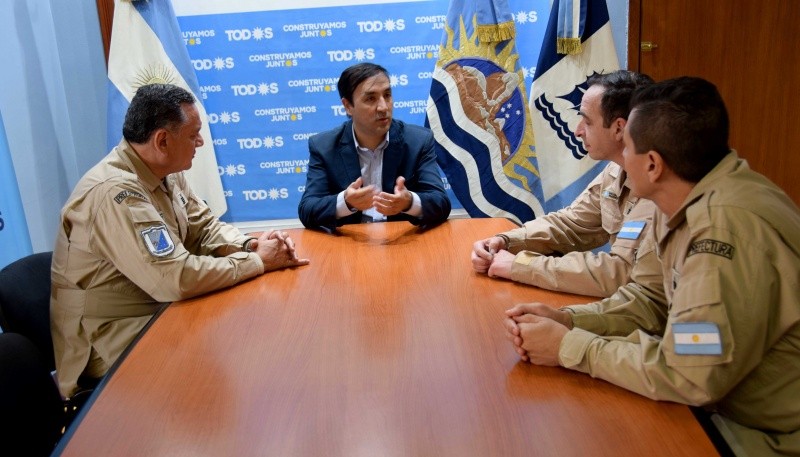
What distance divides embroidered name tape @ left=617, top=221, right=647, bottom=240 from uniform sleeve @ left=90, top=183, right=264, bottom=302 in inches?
49.3

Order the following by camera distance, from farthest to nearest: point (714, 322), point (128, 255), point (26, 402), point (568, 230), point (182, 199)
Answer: point (182, 199)
point (568, 230)
point (128, 255)
point (26, 402)
point (714, 322)

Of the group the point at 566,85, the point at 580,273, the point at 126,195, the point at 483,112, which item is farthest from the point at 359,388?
the point at 566,85

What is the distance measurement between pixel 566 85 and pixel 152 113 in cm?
234

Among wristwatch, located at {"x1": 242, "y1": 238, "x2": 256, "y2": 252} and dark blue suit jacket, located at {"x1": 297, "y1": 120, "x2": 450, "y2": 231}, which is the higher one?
dark blue suit jacket, located at {"x1": 297, "y1": 120, "x2": 450, "y2": 231}

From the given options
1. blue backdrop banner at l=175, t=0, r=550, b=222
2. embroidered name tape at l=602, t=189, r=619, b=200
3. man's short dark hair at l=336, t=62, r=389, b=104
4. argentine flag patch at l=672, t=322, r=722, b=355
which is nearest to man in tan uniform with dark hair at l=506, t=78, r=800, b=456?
argentine flag patch at l=672, t=322, r=722, b=355

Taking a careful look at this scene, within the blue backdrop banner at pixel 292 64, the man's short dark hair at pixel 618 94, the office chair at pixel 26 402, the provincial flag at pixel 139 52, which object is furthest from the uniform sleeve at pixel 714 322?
the provincial flag at pixel 139 52

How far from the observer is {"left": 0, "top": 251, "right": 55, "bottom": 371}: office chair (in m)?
2.10

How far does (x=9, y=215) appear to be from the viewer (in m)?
2.76

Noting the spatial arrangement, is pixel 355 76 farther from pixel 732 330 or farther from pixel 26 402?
pixel 732 330

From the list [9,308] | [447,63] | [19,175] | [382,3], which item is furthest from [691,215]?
[19,175]

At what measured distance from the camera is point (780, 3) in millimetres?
3916

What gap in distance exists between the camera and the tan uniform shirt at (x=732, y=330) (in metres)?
1.25

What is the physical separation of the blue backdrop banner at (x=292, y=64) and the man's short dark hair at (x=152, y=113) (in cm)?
169

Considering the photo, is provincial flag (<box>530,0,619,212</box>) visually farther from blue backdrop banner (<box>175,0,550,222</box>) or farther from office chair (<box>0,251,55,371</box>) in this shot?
office chair (<box>0,251,55,371</box>)
